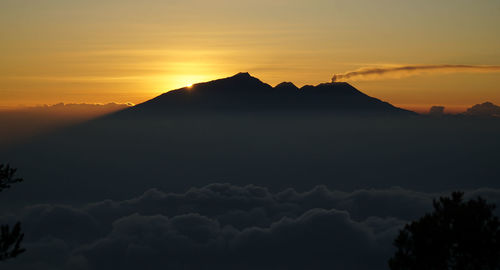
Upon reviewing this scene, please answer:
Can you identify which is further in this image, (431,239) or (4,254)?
(431,239)

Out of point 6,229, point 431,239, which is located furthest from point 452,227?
point 6,229

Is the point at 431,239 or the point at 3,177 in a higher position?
the point at 3,177

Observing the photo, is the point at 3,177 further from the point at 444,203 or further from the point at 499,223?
the point at 499,223

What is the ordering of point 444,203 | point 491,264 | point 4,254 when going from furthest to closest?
1. point 444,203
2. point 491,264
3. point 4,254

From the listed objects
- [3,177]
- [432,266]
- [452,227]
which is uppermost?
[3,177]

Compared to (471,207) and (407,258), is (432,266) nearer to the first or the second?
(407,258)

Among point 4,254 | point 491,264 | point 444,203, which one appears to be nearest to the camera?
point 4,254
